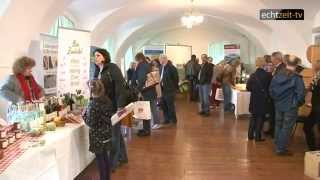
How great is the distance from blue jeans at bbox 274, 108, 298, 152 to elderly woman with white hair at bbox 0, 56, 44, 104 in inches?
134

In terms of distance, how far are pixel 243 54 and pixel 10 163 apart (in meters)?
17.1

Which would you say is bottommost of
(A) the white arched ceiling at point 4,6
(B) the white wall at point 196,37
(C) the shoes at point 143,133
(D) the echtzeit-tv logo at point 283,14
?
(C) the shoes at point 143,133

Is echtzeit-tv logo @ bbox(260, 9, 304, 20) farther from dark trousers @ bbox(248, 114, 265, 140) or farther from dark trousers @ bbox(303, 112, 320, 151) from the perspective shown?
dark trousers @ bbox(303, 112, 320, 151)

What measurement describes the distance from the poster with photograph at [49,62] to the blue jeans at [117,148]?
131 centimetres

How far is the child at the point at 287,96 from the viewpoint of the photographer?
5970 millimetres

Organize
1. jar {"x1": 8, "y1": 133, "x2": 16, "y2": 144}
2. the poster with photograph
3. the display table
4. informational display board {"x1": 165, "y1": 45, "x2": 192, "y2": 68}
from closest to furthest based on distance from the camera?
the display table, jar {"x1": 8, "y1": 133, "x2": 16, "y2": 144}, the poster with photograph, informational display board {"x1": 165, "y1": 45, "x2": 192, "y2": 68}

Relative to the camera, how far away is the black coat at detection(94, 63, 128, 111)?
5121 millimetres

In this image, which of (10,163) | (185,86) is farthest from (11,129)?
(185,86)

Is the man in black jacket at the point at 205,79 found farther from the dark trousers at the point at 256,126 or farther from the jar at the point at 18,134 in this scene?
the jar at the point at 18,134

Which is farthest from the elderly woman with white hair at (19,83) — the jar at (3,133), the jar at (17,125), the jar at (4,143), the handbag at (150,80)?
the handbag at (150,80)

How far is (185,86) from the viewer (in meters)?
16.6

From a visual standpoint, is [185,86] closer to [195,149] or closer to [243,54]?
[243,54]

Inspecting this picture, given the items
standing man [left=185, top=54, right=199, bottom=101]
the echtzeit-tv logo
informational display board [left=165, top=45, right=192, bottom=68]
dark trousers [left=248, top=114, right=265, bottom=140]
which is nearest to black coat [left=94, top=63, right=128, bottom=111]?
dark trousers [left=248, top=114, right=265, bottom=140]

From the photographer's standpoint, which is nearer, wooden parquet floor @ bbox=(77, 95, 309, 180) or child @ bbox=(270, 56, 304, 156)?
wooden parquet floor @ bbox=(77, 95, 309, 180)
